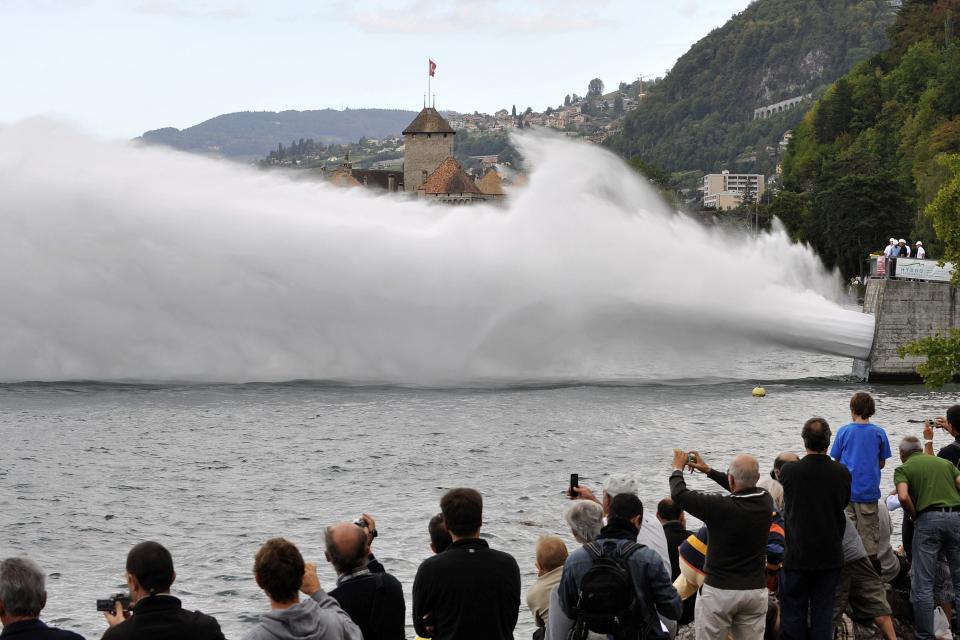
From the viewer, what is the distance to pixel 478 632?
867 cm

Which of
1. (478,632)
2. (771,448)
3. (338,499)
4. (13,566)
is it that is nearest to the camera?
(13,566)

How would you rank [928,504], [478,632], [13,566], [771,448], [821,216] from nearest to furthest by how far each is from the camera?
[13,566] < [478,632] < [928,504] < [771,448] < [821,216]

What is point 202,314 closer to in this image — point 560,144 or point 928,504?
point 560,144

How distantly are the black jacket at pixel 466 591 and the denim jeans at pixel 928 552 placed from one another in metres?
5.21

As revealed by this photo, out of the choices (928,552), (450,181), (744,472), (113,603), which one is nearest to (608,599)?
(744,472)

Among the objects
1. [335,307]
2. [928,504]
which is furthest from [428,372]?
[928,504]

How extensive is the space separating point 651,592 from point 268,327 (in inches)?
1279

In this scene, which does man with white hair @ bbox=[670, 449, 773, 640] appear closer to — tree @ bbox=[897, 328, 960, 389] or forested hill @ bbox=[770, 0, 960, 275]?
tree @ bbox=[897, 328, 960, 389]

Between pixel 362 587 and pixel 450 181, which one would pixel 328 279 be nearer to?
pixel 362 587

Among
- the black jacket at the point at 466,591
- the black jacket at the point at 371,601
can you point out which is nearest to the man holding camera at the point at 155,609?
the black jacket at the point at 371,601

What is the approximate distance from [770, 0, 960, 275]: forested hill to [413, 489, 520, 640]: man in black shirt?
64788mm

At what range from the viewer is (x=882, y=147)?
4749 inches

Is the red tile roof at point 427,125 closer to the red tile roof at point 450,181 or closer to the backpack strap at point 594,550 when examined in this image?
the red tile roof at point 450,181

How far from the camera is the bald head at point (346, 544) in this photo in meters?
8.28
